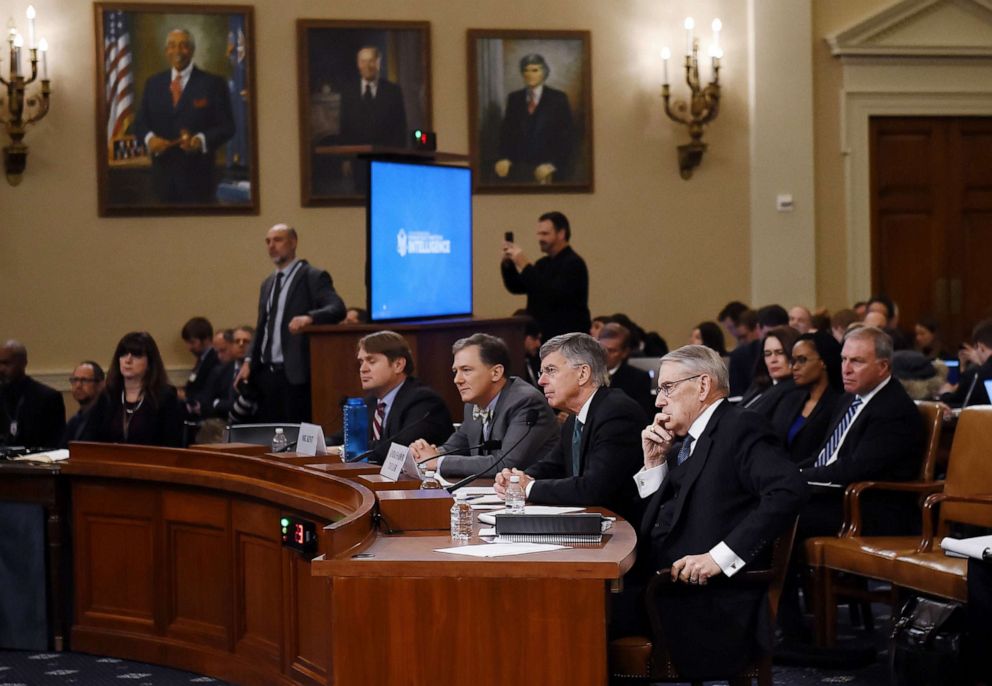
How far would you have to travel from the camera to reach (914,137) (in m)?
11.1

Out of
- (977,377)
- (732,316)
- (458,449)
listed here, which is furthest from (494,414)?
(732,316)

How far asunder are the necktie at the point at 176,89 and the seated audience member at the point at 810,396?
5.11 m

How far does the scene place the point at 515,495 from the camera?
4414 mm

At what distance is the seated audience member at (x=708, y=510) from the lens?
3785 millimetres

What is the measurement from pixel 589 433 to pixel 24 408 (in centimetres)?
415

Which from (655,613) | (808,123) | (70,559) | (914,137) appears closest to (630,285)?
(808,123)

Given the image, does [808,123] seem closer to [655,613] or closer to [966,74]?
[966,74]

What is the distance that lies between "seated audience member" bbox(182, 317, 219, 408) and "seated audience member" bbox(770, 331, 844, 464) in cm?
435

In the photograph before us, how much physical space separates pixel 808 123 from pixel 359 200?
10.9 feet

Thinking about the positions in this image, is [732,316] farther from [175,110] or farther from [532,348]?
[175,110]

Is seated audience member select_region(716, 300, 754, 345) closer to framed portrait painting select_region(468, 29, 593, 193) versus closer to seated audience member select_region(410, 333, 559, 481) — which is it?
framed portrait painting select_region(468, 29, 593, 193)

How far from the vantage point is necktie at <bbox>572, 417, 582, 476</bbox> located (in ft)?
15.1

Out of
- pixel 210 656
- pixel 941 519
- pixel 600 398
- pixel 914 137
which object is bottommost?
pixel 210 656

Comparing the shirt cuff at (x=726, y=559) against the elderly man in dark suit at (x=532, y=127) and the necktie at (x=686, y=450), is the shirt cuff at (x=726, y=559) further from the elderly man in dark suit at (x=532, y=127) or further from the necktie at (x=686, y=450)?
the elderly man in dark suit at (x=532, y=127)
